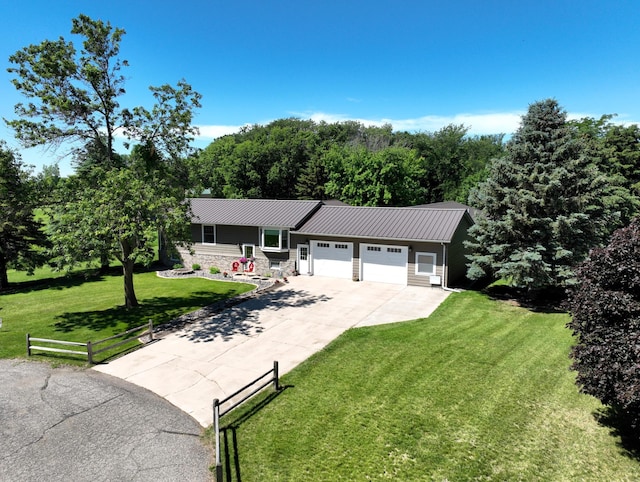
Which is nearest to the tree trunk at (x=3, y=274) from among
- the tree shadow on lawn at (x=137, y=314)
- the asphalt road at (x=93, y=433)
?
the tree shadow on lawn at (x=137, y=314)

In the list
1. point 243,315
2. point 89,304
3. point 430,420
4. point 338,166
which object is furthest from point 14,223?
point 338,166

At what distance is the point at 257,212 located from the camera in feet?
83.4

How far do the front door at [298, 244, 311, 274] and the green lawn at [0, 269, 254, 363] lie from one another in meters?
3.42

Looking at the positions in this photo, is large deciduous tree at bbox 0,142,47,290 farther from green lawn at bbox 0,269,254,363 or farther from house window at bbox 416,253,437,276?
house window at bbox 416,253,437,276

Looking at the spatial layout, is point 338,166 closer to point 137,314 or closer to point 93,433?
point 137,314

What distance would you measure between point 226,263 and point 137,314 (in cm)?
973

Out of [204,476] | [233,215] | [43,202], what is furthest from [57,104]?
[204,476]

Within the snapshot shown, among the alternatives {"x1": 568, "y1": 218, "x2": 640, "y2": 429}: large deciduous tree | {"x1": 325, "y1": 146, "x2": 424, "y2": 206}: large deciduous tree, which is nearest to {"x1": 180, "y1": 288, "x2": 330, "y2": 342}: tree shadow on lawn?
{"x1": 568, "y1": 218, "x2": 640, "y2": 429}: large deciduous tree

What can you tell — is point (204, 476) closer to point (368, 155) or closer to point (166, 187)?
point (166, 187)

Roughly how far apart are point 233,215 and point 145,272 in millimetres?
7489

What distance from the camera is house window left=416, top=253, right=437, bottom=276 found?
19277 mm

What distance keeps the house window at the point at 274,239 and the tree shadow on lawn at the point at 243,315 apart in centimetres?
438

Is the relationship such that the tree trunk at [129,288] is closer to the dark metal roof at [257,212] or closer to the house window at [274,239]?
the dark metal roof at [257,212]

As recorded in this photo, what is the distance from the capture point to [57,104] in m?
14.1
